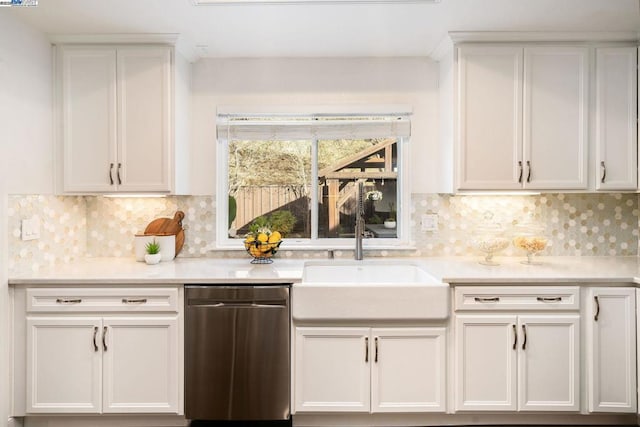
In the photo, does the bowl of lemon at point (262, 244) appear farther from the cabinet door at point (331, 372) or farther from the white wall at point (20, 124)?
the white wall at point (20, 124)

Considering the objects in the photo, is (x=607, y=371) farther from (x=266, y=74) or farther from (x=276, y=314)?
(x=266, y=74)

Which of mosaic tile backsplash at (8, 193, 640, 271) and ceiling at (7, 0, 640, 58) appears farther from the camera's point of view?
mosaic tile backsplash at (8, 193, 640, 271)

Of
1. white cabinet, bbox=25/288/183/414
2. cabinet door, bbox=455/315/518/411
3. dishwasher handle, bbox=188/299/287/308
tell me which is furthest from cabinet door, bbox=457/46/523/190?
white cabinet, bbox=25/288/183/414

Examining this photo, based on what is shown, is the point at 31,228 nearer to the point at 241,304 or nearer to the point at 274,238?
the point at 241,304

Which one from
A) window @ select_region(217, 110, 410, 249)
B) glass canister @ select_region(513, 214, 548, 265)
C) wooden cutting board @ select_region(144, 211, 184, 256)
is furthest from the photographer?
window @ select_region(217, 110, 410, 249)

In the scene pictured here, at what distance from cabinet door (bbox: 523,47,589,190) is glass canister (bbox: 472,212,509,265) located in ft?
1.29

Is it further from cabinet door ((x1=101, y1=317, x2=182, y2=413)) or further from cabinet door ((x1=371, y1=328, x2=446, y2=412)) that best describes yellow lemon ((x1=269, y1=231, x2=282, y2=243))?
cabinet door ((x1=371, y1=328, x2=446, y2=412))

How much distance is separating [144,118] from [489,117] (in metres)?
2.14

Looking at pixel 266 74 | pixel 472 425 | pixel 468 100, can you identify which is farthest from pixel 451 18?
pixel 472 425

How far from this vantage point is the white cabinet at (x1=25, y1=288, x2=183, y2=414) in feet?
7.28

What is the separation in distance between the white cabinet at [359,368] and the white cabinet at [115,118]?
1.36 m

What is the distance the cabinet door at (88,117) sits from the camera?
2559 millimetres

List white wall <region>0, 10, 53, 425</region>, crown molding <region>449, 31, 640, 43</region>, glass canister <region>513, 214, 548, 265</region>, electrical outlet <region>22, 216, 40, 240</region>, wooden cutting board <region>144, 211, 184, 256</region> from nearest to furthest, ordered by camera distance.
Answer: white wall <region>0, 10, 53, 425</region>, electrical outlet <region>22, 216, 40, 240</region>, crown molding <region>449, 31, 640, 43</region>, glass canister <region>513, 214, 548, 265</region>, wooden cutting board <region>144, 211, 184, 256</region>

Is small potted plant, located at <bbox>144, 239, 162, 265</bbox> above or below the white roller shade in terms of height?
below
